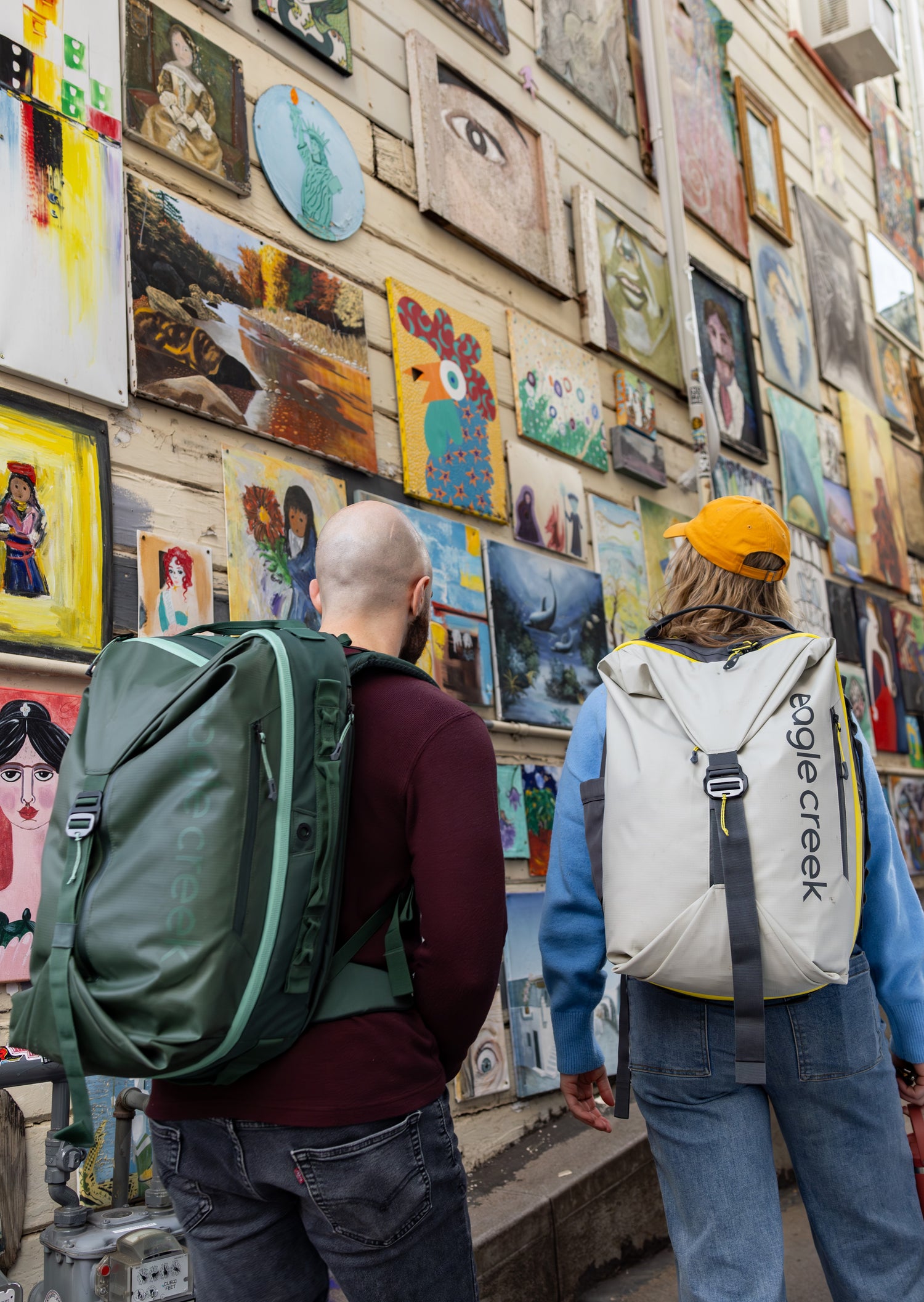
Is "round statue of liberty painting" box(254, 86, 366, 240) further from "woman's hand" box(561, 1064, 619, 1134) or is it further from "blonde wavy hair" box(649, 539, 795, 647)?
"woman's hand" box(561, 1064, 619, 1134)

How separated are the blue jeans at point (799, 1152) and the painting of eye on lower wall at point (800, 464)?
407cm

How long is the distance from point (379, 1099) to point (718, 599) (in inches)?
38.0

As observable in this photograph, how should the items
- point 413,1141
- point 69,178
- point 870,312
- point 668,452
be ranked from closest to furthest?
1. point 413,1141
2. point 69,178
3. point 668,452
4. point 870,312

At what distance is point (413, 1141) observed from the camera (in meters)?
1.26

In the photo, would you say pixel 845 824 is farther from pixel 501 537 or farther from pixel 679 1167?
pixel 501 537

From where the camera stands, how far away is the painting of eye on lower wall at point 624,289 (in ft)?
13.8

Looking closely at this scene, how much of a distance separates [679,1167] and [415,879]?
0.64 meters

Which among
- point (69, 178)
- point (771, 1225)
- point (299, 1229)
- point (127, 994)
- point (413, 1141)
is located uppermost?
point (69, 178)

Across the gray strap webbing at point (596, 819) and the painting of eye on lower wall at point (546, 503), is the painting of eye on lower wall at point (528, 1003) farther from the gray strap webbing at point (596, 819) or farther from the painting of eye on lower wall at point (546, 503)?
the gray strap webbing at point (596, 819)

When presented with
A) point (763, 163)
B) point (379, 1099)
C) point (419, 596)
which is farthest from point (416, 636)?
point (763, 163)

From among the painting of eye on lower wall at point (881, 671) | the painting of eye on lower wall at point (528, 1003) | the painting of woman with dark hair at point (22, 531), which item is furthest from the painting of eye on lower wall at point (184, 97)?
the painting of eye on lower wall at point (881, 671)

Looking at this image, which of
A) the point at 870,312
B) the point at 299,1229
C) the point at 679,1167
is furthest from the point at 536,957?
the point at 870,312

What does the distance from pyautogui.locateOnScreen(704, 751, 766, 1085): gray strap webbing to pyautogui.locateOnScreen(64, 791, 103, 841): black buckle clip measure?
0.80 meters

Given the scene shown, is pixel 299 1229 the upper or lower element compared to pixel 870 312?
lower
